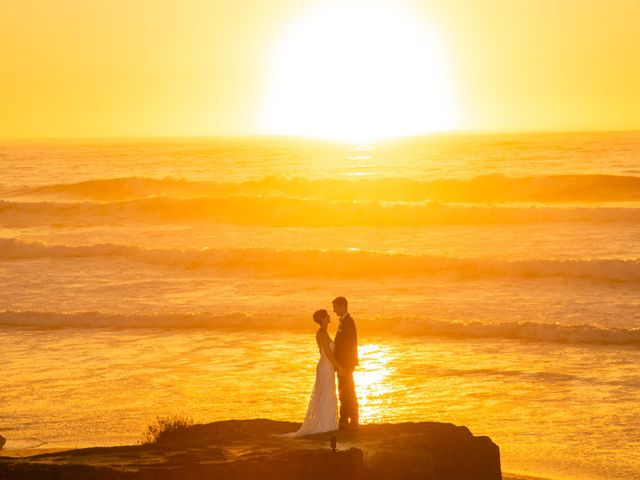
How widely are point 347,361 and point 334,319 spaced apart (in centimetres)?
1176

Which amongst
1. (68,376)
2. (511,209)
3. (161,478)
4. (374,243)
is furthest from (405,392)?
(511,209)

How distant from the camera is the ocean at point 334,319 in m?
14.9

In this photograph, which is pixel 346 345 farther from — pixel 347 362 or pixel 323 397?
pixel 323 397

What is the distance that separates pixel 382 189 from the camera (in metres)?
61.8

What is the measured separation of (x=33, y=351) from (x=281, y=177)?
153 ft

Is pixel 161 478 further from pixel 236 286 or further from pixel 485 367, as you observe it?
pixel 236 286

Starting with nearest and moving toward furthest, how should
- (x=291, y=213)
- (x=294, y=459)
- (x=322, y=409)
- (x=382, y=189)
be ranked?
(x=294, y=459), (x=322, y=409), (x=291, y=213), (x=382, y=189)

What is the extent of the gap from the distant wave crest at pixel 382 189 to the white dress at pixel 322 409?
44.5m

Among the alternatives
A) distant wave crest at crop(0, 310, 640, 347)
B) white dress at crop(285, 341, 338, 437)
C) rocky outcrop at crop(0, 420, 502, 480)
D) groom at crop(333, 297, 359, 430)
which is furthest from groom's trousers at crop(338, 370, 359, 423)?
distant wave crest at crop(0, 310, 640, 347)

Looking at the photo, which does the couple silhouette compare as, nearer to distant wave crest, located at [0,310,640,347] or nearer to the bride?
the bride

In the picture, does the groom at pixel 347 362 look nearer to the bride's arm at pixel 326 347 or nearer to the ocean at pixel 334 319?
the bride's arm at pixel 326 347

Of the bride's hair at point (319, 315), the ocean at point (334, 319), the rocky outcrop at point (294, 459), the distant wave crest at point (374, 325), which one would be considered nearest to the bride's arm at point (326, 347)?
the bride's hair at point (319, 315)

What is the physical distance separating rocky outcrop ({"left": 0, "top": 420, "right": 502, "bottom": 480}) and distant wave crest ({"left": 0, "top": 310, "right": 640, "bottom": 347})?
9.96 meters

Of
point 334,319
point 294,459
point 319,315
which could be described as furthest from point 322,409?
point 334,319
